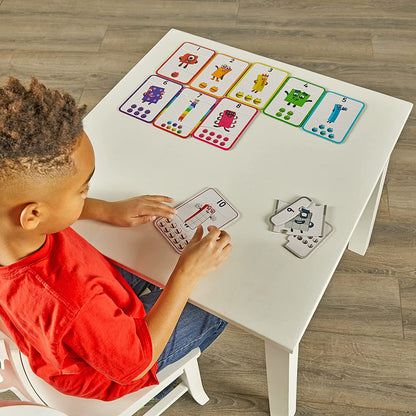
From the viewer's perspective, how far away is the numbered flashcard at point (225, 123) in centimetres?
126

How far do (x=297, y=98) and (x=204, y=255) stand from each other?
0.55 metres

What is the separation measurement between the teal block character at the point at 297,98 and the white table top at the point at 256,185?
0.06 m

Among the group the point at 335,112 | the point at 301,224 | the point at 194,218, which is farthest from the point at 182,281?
the point at 335,112

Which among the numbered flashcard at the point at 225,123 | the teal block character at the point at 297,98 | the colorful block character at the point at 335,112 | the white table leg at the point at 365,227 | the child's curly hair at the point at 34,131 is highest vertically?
the child's curly hair at the point at 34,131

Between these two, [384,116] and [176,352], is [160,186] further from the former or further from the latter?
[384,116]

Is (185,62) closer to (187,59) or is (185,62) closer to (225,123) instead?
(187,59)

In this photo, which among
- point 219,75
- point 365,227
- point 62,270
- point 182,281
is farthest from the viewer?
point 365,227

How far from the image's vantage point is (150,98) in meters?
1.37

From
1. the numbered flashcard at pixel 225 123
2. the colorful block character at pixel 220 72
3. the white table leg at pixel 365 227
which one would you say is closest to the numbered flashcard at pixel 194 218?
the numbered flashcard at pixel 225 123

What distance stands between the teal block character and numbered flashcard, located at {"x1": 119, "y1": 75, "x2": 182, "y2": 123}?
29 cm

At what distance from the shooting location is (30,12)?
2717 millimetres

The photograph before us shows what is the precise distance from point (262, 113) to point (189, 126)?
188 mm

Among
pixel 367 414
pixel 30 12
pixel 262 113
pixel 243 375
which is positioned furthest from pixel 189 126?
pixel 30 12

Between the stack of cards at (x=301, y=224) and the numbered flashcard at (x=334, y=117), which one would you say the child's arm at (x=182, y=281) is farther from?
the numbered flashcard at (x=334, y=117)
